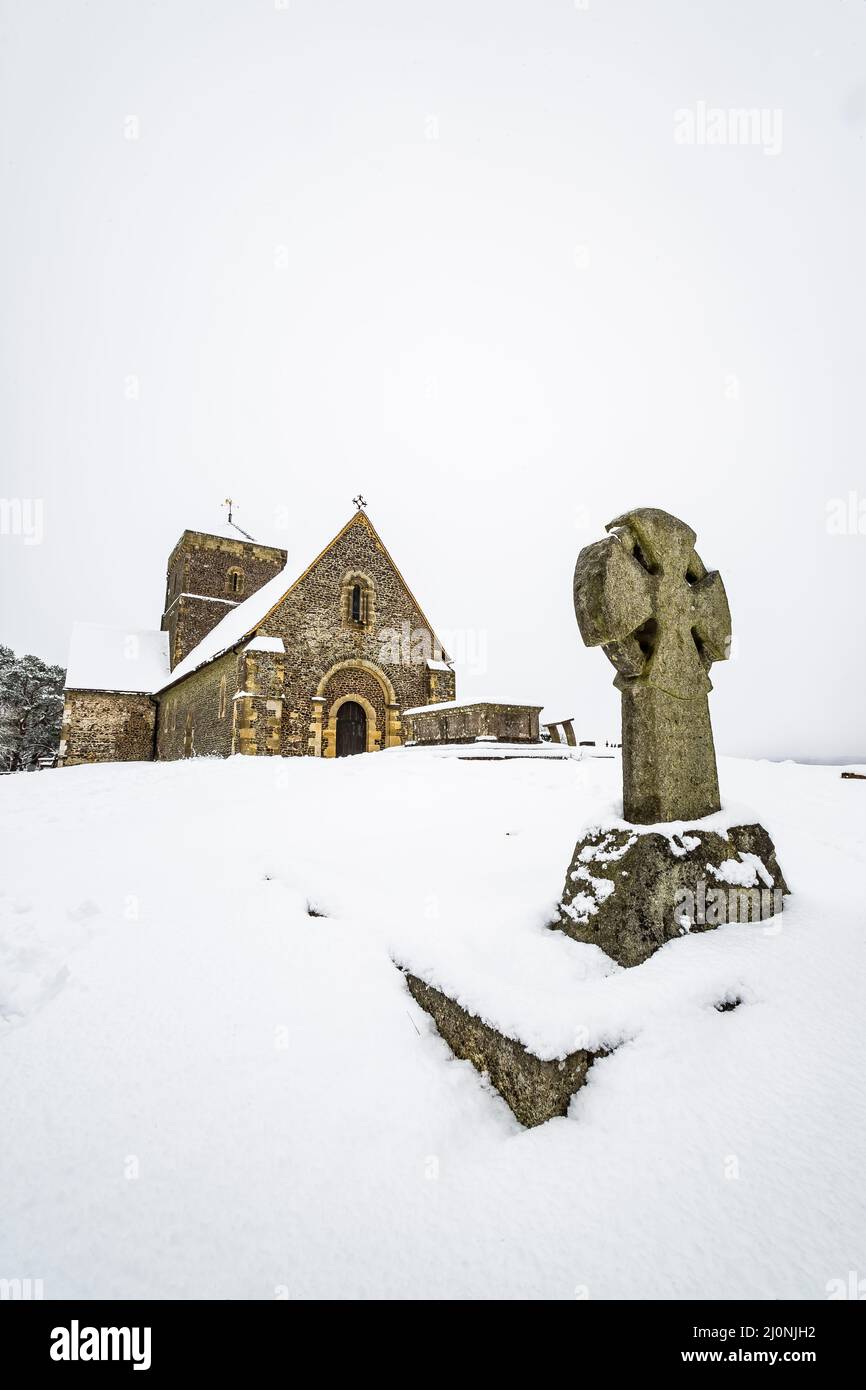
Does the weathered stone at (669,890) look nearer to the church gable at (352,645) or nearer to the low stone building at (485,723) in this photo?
the low stone building at (485,723)

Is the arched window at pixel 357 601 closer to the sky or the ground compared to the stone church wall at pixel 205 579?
closer to the ground

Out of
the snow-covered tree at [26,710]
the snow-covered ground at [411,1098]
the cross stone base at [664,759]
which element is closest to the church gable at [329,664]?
the snow-covered ground at [411,1098]

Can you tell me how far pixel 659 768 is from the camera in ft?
11.3

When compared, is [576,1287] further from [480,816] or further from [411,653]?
[411,653]

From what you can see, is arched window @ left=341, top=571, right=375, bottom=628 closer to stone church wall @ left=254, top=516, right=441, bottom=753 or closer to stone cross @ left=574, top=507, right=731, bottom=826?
stone church wall @ left=254, top=516, right=441, bottom=753

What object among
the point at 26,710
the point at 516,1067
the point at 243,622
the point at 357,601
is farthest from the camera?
the point at 26,710

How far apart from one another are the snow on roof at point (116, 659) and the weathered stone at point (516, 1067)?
28960 millimetres

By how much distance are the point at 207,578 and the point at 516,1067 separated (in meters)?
31.7

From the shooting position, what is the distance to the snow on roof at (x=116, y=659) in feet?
93.3

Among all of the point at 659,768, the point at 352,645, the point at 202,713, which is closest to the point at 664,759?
the point at 659,768

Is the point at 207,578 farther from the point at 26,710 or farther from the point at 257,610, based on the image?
the point at 26,710

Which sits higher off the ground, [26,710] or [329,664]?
[329,664]

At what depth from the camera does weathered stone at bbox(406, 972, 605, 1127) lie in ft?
7.49

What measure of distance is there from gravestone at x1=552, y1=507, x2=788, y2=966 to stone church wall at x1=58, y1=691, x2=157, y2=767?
91.3ft
